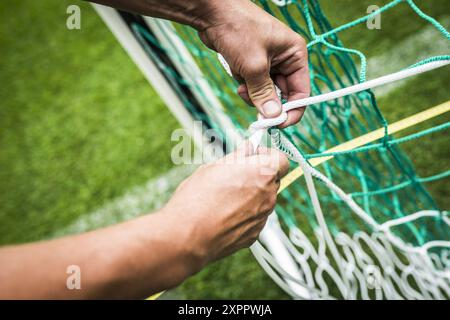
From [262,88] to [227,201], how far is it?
27 cm

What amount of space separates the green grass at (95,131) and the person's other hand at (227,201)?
2.84 feet

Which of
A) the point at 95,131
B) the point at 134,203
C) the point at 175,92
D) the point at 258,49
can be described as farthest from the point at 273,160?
the point at 95,131

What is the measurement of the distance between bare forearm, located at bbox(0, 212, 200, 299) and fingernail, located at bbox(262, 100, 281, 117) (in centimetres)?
32

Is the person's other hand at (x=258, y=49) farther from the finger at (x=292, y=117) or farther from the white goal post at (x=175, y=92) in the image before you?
the white goal post at (x=175, y=92)

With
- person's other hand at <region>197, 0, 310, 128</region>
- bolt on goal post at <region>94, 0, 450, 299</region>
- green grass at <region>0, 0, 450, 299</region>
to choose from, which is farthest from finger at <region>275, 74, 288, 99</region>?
green grass at <region>0, 0, 450, 299</region>

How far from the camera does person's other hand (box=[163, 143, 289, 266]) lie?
2.24 feet

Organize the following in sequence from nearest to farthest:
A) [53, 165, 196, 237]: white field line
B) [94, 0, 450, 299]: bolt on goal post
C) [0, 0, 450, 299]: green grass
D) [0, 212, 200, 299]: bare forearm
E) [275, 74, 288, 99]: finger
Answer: [0, 212, 200, 299]: bare forearm
[275, 74, 288, 99]: finger
[94, 0, 450, 299]: bolt on goal post
[0, 0, 450, 299]: green grass
[53, 165, 196, 237]: white field line

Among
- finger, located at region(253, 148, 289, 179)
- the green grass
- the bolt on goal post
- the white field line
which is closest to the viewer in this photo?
finger, located at region(253, 148, 289, 179)

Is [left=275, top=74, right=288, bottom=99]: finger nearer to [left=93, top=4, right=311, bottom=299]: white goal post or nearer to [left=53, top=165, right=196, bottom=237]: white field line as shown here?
[left=93, top=4, right=311, bottom=299]: white goal post

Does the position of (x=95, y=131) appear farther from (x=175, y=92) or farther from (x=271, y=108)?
(x=271, y=108)

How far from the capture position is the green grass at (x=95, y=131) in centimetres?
171

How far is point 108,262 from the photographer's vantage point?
22.9 inches
